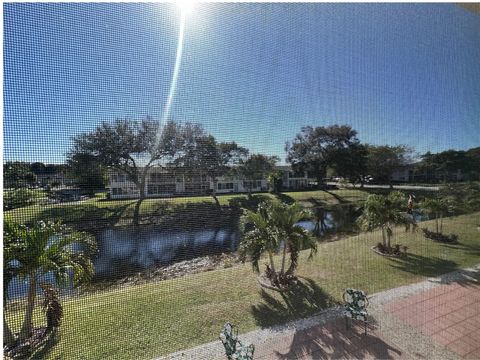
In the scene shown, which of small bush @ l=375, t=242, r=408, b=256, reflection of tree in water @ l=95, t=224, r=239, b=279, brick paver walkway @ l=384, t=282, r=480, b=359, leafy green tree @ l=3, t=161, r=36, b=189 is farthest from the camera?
small bush @ l=375, t=242, r=408, b=256

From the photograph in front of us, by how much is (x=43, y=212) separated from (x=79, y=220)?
0.17m

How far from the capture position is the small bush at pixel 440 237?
327 centimetres

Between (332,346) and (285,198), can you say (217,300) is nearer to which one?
(332,346)

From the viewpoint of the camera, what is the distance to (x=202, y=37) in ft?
5.00

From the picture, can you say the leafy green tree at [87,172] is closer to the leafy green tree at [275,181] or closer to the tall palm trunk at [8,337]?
the tall palm trunk at [8,337]

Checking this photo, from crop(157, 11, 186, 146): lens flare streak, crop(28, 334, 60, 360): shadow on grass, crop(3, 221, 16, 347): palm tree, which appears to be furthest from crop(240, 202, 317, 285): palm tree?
crop(3, 221, 16, 347): palm tree

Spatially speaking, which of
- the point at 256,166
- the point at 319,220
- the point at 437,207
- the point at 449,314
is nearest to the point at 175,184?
the point at 256,166

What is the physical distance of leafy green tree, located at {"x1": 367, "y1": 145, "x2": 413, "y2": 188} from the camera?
240cm

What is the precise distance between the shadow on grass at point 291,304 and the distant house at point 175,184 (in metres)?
0.88

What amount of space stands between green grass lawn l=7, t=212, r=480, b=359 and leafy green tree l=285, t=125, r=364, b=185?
86 cm

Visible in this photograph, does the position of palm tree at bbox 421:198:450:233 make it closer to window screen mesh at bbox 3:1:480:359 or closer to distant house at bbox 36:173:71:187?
window screen mesh at bbox 3:1:480:359

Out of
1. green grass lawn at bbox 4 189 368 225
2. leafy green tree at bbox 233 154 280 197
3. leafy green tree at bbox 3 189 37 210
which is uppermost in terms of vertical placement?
leafy green tree at bbox 233 154 280 197

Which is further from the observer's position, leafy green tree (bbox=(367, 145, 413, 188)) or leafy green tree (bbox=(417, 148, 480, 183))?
leafy green tree (bbox=(417, 148, 480, 183))

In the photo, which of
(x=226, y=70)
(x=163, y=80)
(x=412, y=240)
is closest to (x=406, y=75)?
(x=226, y=70)
